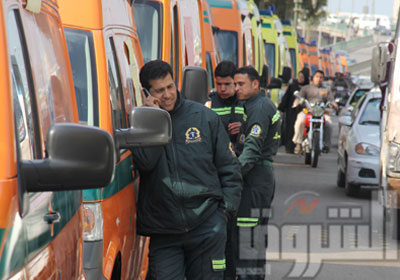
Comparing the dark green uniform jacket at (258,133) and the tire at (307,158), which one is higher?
the dark green uniform jacket at (258,133)

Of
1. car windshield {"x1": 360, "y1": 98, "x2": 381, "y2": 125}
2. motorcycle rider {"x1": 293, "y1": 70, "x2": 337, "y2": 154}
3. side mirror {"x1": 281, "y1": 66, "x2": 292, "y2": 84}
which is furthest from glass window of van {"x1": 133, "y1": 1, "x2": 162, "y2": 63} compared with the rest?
side mirror {"x1": 281, "y1": 66, "x2": 292, "y2": 84}

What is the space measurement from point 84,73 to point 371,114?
33.2 feet

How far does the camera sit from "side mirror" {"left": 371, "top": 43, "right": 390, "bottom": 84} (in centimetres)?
1277

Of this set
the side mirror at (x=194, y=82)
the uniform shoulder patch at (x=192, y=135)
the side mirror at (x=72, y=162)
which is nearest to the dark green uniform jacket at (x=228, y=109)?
the side mirror at (x=194, y=82)

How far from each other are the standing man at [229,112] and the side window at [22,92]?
4.29 metres

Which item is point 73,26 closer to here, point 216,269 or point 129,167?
point 129,167

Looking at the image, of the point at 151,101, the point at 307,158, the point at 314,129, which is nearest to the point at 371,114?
the point at 314,129

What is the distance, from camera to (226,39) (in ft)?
57.4

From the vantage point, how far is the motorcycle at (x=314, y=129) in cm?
1919

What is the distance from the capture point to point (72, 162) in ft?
8.66

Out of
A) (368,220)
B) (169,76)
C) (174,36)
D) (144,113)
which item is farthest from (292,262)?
(144,113)

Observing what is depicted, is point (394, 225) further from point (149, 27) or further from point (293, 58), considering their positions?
point (293, 58)

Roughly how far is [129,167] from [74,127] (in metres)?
2.91

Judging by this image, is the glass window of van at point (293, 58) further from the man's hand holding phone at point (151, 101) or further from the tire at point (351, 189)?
the man's hand holding phone at point (151, 101)
